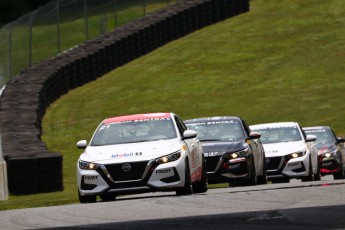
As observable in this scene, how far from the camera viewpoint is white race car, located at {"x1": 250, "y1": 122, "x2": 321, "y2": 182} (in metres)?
25.9

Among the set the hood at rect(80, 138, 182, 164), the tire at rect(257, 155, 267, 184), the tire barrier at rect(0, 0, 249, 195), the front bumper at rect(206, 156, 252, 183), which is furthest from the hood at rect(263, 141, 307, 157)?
the hood at rect(80, 138, 182, 164)

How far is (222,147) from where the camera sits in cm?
2286

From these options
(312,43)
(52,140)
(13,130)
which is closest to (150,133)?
(13,130)

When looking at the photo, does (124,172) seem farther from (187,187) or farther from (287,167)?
(287,167)

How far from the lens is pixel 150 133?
20047 millimetres

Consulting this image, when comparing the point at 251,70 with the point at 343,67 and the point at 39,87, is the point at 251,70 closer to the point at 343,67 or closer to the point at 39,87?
the point at 343,67

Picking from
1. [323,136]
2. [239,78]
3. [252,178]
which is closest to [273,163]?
[252,178]

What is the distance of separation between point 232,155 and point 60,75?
19.3 meters

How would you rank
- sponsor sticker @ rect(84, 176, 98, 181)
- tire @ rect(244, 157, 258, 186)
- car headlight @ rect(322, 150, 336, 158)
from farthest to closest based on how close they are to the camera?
car headlight @ rect(322, 150, 336, 158)
tire @ rect(244, 157, 258, 186)
sponsor sticker @ rect(84, 176, 98, 181)

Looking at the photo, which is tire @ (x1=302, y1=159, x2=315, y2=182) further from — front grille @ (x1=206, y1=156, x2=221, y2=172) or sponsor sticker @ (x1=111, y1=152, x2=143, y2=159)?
sponsor sticker @ (x1=111, y1=152, x2=143, y2=159)

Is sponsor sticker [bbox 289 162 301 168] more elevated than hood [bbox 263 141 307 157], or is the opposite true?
hood [bbox 263 141 307 157]

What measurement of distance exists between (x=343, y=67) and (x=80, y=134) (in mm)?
12662

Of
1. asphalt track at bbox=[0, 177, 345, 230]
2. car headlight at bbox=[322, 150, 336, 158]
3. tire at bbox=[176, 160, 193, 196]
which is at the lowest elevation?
car headlight at bbox=[322, 150, 336, 158]

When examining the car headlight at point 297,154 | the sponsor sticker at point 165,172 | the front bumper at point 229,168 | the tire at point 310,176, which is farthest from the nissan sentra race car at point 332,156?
the sponsor sticker at point 165,172
